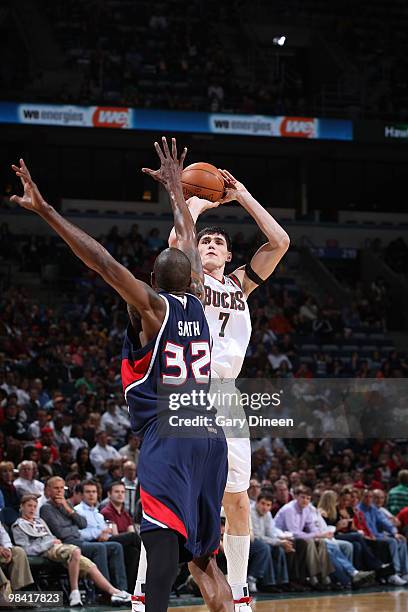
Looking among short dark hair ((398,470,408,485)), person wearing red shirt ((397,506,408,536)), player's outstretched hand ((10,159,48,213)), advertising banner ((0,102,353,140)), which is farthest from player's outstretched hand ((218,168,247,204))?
advertising banner ((0,102,353,140))

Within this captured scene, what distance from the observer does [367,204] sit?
27.4 m

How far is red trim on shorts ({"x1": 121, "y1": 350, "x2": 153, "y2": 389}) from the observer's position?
15.5 ft

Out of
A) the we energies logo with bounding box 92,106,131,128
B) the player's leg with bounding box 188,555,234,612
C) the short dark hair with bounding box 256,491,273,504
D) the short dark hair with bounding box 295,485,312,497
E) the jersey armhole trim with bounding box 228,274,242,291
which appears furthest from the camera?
the we energies logo with bounding box 92,106,131,128

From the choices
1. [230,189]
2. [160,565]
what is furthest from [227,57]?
[160,565]

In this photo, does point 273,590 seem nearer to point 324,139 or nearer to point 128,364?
point 128,364

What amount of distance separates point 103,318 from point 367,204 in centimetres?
1110

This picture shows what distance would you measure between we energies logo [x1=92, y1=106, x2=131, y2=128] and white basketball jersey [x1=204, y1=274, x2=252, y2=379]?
52.1 feet

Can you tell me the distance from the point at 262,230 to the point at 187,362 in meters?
1.93

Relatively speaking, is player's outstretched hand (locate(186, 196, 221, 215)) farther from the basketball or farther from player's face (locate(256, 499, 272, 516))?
player's face (locate(256, 499, 272, 516))

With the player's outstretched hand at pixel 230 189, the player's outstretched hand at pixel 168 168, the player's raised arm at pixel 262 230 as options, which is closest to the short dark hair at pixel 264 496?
the player's raised arm at pixel 262 230

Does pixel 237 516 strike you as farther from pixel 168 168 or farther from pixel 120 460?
pixel 120 460

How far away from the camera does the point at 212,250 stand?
21.0ft

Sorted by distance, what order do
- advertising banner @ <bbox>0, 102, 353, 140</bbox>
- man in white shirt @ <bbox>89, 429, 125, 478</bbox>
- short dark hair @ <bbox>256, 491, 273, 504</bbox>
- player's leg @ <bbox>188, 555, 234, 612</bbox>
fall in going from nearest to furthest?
player's leg @ <bbox>188, 555, 234, 612</bbox> → short dark hair @ <bbox>256, 491, 273, 504</bbox> → man in white shirt @ <bbox>89, 429, 125, 478</bbox> → advertising banner @ <bbox>0, 102, 353, 140</bbox>

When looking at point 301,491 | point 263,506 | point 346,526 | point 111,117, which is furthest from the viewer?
point 111,117
